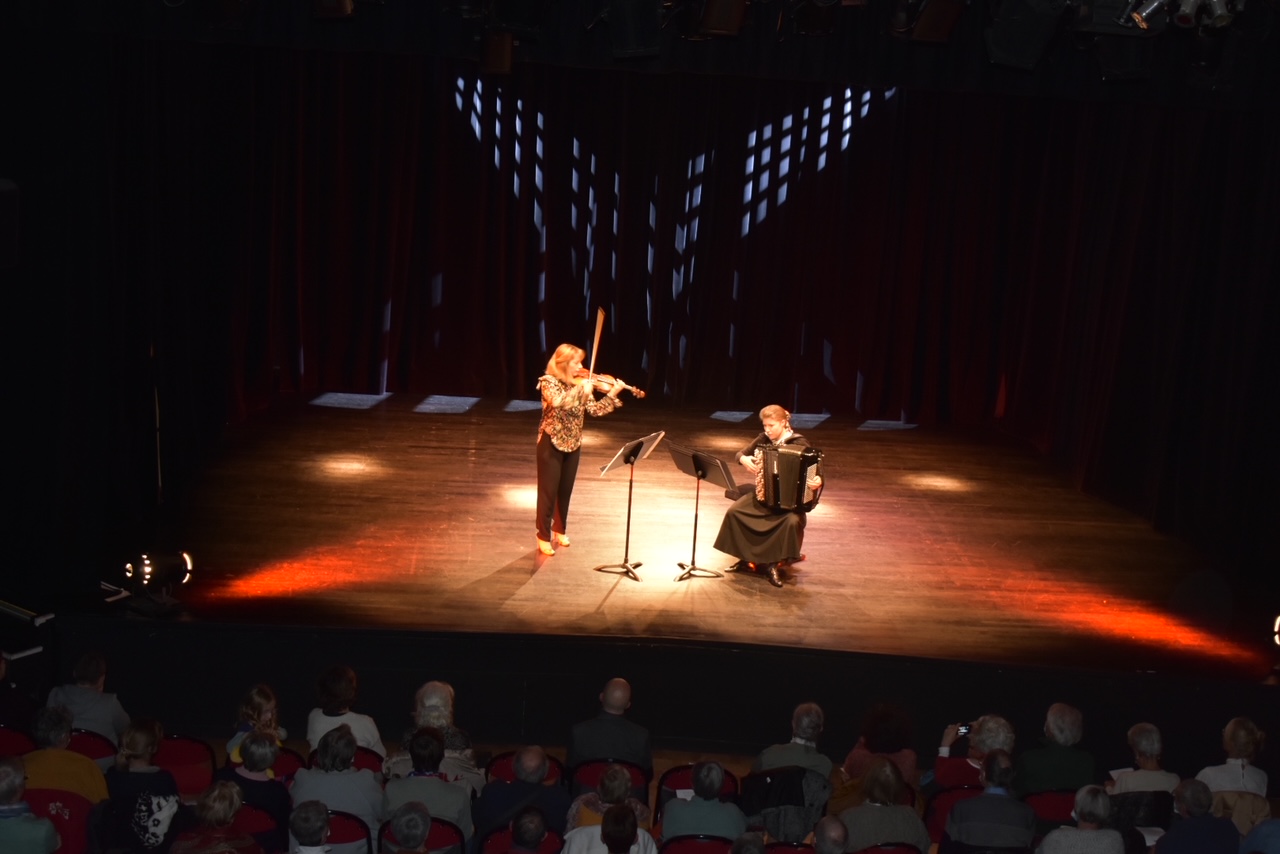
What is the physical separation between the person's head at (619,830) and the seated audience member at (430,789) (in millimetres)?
755

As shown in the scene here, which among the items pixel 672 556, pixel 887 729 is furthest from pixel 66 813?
pixel 672 556


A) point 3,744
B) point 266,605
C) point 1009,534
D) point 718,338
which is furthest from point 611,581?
point 718,338

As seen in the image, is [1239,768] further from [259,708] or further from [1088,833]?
[259,708]

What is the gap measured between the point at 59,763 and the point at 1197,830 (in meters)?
4.32

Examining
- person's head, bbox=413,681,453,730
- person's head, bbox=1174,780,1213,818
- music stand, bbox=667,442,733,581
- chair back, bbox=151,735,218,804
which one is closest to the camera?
person's head, bbox=1174,780,1213,818

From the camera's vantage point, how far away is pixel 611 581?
356 inches

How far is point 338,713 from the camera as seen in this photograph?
6.46 meters

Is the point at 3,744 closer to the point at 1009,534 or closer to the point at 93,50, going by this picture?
the point at 93,50

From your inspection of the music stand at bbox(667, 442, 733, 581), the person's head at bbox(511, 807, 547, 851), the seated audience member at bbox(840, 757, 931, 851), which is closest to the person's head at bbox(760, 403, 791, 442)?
the music stand at bbox(667, 442, 733, 581)

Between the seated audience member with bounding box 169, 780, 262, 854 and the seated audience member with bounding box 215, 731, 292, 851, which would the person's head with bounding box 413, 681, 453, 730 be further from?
the seated audience member with bounding box 169, 780, 262, 854

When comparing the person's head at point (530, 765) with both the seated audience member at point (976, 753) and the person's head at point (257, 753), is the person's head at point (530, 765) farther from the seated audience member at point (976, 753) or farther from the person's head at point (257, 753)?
the seated audience member at point (976, 753)

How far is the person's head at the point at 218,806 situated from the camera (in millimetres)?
5000

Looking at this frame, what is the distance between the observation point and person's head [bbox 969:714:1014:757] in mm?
6168

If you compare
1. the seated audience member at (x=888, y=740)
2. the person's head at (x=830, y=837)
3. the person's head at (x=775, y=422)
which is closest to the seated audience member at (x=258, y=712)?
the person's head at (x=830, y=837)
